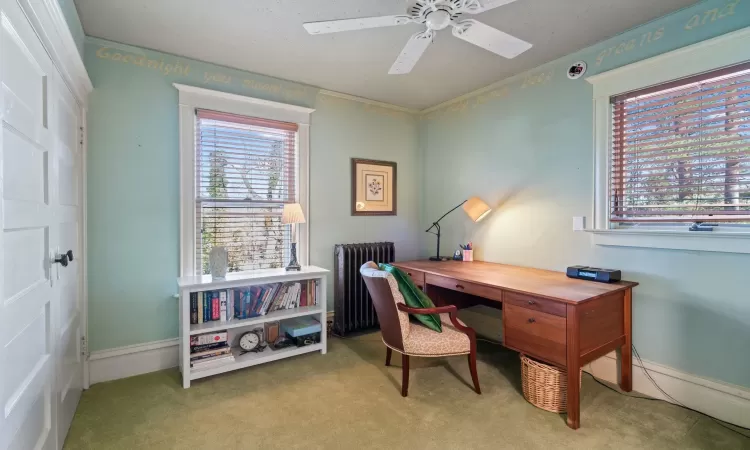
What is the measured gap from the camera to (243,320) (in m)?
2.59

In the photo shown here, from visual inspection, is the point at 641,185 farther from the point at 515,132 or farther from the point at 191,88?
the point at 191,88

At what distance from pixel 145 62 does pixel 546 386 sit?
347cm

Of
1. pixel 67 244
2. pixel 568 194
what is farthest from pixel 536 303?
pixel 67 244

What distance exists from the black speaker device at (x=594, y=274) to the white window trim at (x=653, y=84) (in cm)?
22

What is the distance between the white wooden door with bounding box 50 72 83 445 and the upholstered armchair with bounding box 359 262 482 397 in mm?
1653

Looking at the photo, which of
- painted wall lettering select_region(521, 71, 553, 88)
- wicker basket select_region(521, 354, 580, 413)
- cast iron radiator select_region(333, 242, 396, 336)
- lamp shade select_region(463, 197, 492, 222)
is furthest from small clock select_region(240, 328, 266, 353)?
painted wall lettering select_region(521, 71, 553, 88)

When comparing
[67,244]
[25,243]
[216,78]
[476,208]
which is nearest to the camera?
[25,243]

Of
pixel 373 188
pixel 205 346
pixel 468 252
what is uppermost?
pixel 373 188

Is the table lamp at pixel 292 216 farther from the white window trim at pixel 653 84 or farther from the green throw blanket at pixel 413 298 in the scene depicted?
the white window trim at pixel 653 84

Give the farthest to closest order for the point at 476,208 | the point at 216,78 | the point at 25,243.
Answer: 1. the point at 476,208
2. the point at 216,78
3. the point at 25,243

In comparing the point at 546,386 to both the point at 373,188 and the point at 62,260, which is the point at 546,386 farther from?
the point at 62,260

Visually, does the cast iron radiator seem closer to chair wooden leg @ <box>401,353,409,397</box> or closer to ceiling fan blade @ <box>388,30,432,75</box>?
chair wooden leg @ <box>401,353,409,397</box>

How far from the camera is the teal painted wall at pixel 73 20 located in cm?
179

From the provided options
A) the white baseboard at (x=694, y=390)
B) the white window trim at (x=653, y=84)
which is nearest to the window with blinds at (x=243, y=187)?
the white window trim at (x=653, y=84)
